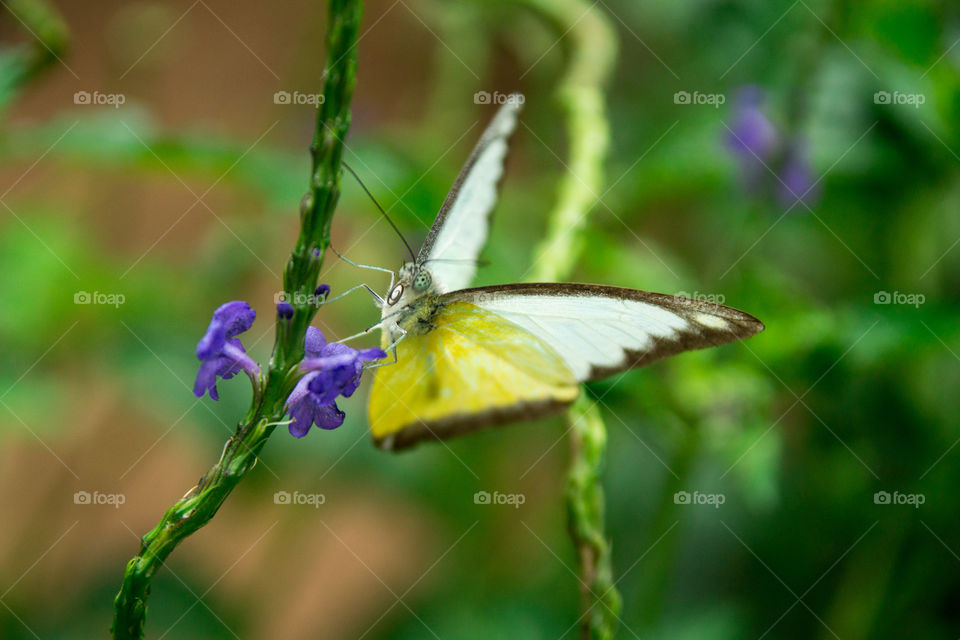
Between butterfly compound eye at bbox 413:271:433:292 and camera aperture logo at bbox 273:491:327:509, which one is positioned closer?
butterfly compound eye at bbox 413:271:433:292

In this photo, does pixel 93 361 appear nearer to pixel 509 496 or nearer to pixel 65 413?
pixel 65 413

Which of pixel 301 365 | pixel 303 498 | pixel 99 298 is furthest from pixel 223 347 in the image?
pixel 99 298

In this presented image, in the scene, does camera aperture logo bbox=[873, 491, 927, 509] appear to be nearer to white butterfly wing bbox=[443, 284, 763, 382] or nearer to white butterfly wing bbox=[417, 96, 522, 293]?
white butterfly wing bbox=[443, 284, 763, 382]

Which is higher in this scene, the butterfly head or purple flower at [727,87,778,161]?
purple flower at [727,87,778,161]

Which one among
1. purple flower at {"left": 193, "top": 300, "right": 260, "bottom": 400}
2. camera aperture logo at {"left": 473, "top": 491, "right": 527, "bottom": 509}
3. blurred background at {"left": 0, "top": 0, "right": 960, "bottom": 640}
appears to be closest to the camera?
purple flower at {"left": 193, "top": 300, "right": 260, "bottom": 400}

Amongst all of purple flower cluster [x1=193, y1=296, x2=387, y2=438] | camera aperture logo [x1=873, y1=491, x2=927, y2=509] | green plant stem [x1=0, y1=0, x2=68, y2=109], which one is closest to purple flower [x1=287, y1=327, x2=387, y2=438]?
purple flower cluster [x1=193, y1=296, x2=387, y2=438]

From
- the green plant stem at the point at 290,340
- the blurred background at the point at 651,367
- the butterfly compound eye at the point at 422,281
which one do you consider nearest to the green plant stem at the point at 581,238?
the blurred background at the point at 651,367
